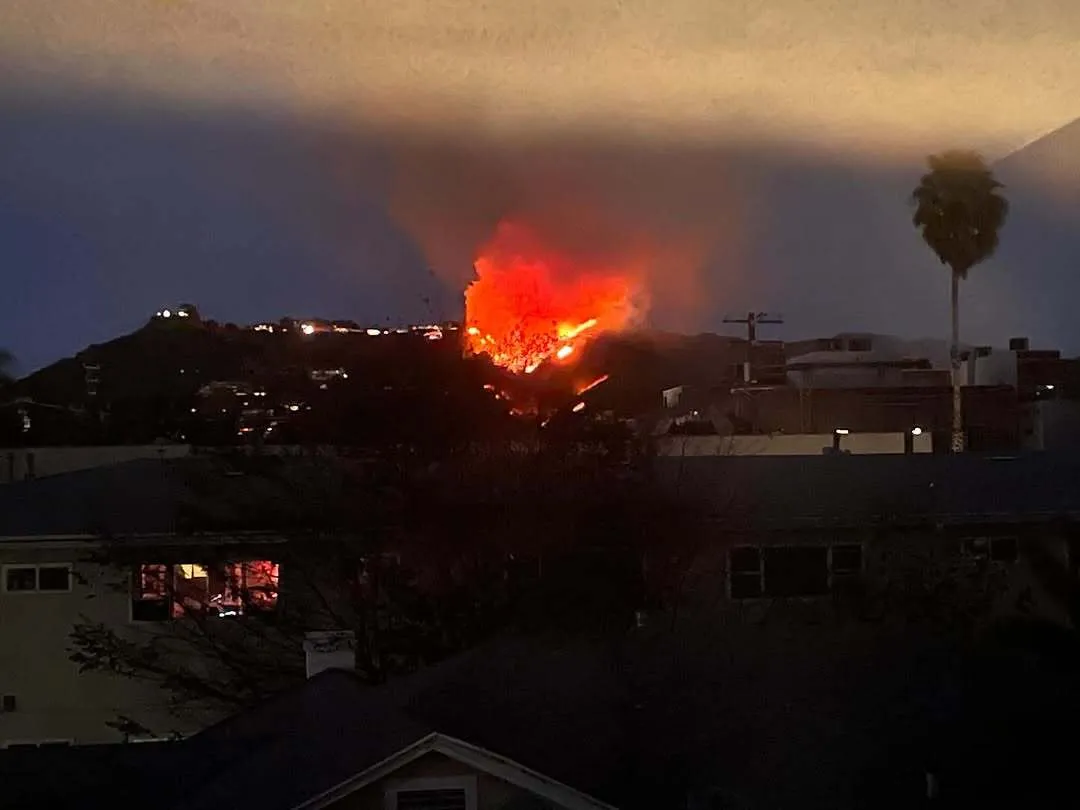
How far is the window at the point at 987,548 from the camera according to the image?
14.2 m

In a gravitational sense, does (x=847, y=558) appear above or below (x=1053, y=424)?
below

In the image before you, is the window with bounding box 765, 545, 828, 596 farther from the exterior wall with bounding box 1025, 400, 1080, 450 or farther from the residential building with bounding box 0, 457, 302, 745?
the exterior wall with bounding box 1025, 400, 1080, 450

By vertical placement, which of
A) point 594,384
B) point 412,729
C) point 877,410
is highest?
point 594,384

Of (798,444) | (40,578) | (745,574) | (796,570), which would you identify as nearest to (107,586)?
(40,578)

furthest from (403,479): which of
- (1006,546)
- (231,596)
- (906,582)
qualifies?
(1006,546)

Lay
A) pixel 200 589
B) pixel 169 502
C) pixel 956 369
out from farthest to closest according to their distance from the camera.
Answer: pixel 956 369 < pixel 169 502 < pixel 200 589

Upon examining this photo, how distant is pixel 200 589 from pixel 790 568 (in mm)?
6808

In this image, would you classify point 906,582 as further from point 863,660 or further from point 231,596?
point 231,596

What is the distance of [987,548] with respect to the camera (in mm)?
14750

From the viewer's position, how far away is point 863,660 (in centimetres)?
848

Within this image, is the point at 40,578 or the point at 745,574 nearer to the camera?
the point at 40,578

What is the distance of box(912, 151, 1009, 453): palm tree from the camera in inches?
997

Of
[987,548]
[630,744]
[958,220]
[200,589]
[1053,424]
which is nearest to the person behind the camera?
[630,744]

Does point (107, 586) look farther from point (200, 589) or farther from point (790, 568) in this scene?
point (790, 568)
